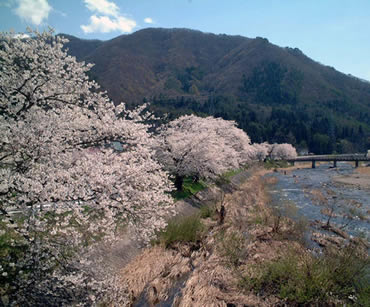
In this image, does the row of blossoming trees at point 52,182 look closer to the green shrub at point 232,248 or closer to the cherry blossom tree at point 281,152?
the green shrub at point 232,248

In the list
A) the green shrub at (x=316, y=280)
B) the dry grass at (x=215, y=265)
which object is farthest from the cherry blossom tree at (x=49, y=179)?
the green shrub at (x=316, y=280)

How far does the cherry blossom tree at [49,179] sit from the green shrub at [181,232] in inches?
133

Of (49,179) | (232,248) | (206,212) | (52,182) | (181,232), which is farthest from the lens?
(206,212)

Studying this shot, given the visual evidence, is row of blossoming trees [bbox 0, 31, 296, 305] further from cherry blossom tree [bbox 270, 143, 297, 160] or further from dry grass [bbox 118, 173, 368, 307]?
cherry blossom tree [bbox 270, 143, 297, 160]

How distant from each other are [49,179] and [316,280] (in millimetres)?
8996

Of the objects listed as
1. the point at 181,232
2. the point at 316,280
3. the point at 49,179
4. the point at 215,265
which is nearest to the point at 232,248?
the point at 215,265

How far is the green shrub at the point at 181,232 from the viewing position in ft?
46.2

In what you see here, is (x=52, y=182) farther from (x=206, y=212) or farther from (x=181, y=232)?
(x=206, y=212)

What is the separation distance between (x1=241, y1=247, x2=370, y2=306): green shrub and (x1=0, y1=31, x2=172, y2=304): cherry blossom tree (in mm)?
4766

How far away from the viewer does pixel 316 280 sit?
9.22 m

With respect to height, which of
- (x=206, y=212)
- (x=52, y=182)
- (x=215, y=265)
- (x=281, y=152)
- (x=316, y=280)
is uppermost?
(x=52, y=182)

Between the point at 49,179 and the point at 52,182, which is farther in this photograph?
the point at 49,179

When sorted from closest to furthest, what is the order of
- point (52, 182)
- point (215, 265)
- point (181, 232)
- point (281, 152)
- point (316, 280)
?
point (52, 182) < point (316, 280) < point (215, 265) < point (181, 232) < point (281, 152)

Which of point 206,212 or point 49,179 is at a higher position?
point 49,179
